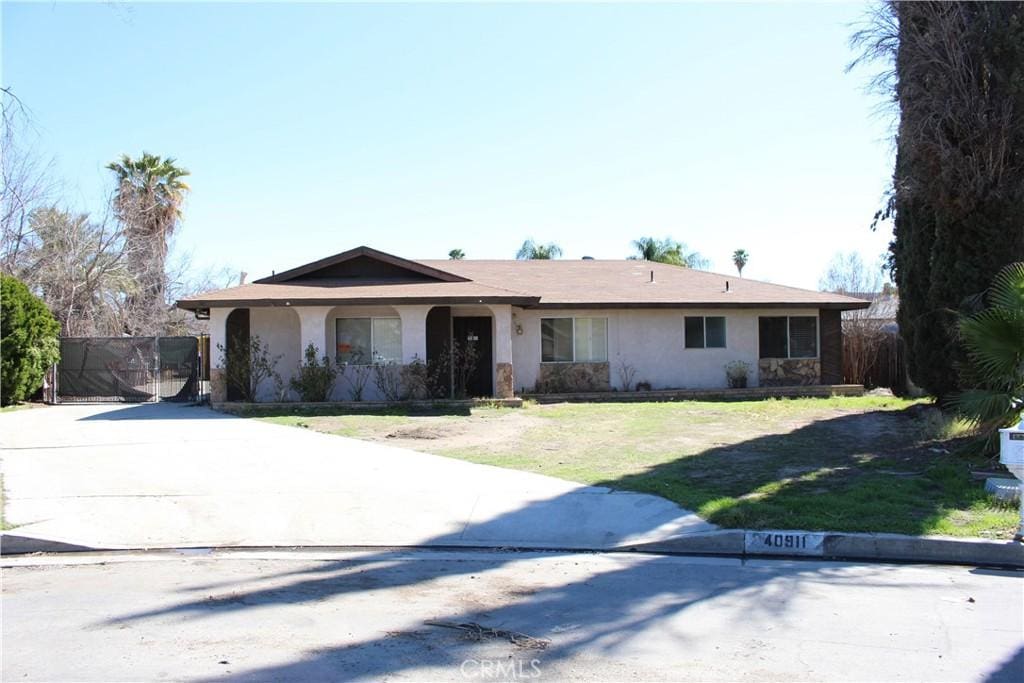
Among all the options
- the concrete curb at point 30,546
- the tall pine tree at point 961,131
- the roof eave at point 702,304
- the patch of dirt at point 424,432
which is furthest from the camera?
the roof eave at point 702,304

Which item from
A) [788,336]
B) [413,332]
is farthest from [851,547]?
[788,336]

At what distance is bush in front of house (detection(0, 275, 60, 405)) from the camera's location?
19.2 metres

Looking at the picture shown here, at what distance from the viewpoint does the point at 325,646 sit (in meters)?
4.95

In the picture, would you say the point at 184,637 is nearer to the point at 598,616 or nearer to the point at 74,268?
the point at 598,616

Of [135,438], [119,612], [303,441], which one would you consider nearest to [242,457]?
[303,441]

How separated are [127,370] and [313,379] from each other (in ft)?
20.7

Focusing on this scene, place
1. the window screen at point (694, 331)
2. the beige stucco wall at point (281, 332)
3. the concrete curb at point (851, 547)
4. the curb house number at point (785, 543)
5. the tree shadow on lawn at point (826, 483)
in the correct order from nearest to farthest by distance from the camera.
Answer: the concrete curb at point (851, 547) < the curb house number at point (785, 543) < the tree shadow on lawn at point (826, 483) < the beige stucco wall at point (281, 332) < the window screen at point (694, 331)

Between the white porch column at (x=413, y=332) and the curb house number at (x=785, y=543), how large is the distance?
12681 millimetres

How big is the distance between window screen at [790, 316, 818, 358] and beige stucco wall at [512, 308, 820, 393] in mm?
479

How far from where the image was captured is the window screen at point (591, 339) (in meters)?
22.1

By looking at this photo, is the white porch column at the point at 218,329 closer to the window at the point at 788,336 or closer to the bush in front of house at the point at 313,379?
the bush in front of house at the point at 313,379

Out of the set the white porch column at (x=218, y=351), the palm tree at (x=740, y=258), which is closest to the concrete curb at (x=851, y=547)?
the white porch column at (x=218, y=351)

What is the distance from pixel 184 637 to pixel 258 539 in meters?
2.84

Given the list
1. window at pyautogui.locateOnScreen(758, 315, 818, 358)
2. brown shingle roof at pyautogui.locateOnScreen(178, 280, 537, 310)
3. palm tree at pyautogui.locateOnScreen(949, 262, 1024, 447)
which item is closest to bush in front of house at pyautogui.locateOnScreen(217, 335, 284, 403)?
brown shingle roof at pyautogui.locateOnScreen(178, 280, 537, 310)
